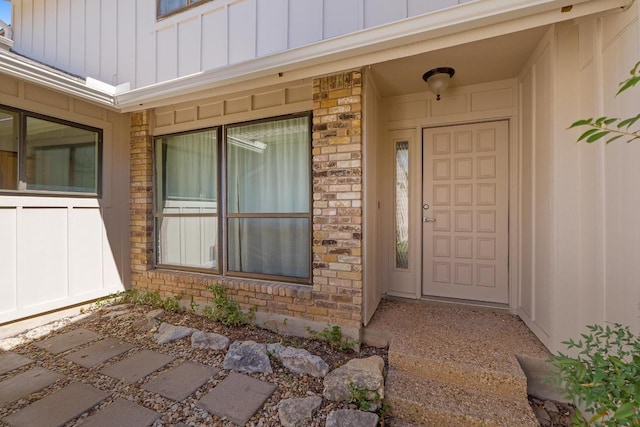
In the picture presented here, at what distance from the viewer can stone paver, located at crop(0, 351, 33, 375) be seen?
2569 millimetres

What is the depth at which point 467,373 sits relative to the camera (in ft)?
7.20

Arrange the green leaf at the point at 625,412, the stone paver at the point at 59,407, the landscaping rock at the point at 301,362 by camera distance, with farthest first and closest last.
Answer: the landscaping rock at the point at 301,362 < the stone paver at the point at 59,407 < the green leaf at the point at 625,412

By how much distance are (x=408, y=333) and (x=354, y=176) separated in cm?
154

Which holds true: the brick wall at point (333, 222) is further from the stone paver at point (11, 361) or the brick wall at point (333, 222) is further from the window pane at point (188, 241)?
the stone paver at point (11, 361)

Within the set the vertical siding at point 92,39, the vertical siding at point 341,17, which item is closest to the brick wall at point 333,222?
the vertical siding at point 341,17

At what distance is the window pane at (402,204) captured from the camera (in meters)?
3.78

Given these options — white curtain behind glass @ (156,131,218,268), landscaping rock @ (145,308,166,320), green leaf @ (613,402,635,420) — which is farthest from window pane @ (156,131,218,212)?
green leaf @ (613,402,635,420)

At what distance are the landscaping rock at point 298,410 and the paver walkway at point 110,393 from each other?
198mm

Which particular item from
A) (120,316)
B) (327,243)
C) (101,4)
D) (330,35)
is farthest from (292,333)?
(101,4)

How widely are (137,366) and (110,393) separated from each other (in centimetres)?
35

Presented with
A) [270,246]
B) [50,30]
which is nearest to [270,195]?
[270,246]

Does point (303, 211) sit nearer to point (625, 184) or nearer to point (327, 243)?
point (327, 243)

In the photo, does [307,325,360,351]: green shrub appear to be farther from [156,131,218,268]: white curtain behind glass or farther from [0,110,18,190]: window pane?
[0,110,18,190]: window pane

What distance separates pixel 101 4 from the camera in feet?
14.1
